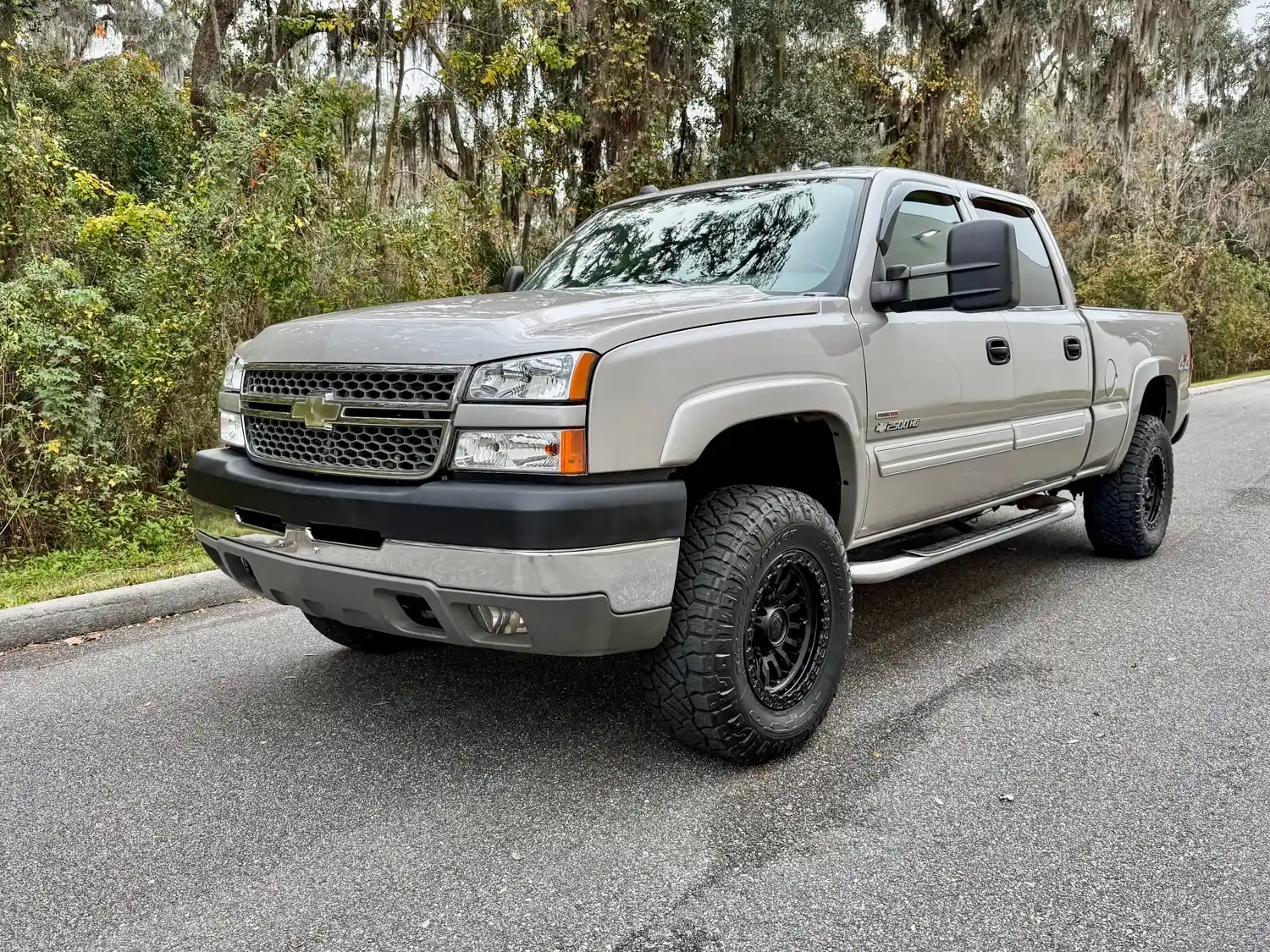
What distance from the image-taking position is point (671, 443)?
266cm

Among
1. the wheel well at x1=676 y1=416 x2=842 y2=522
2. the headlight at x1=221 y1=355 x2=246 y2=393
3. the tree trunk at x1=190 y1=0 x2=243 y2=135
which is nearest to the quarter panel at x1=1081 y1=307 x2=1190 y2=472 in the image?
the wheel well at x1=676 y1=416 x2=842 y2=522

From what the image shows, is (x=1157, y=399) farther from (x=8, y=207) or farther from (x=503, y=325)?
(x=8, y=207)

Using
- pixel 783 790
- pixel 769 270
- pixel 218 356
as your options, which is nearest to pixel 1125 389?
pixel 769 270

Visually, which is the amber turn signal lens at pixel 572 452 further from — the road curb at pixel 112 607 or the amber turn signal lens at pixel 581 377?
the road curb at pixel 112 607

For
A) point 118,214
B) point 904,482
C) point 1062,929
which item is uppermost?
point 118,214

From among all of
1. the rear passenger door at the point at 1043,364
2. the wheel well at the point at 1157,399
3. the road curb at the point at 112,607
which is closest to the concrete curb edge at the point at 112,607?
the road curb at the point at 112,607

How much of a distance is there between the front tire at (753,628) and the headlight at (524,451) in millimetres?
513

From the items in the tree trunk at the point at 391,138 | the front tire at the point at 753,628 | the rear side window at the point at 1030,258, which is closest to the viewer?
the front tire at the point at 753,628

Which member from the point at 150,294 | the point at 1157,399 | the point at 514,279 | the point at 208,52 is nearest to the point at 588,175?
the point at 208,52

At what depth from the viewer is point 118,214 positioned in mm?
7102

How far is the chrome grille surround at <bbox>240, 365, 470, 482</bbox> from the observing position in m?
2.65

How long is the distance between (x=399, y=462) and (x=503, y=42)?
40.8 ft

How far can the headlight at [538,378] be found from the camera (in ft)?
8.24

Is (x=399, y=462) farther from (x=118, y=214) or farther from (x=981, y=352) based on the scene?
(x=118, y=214)
